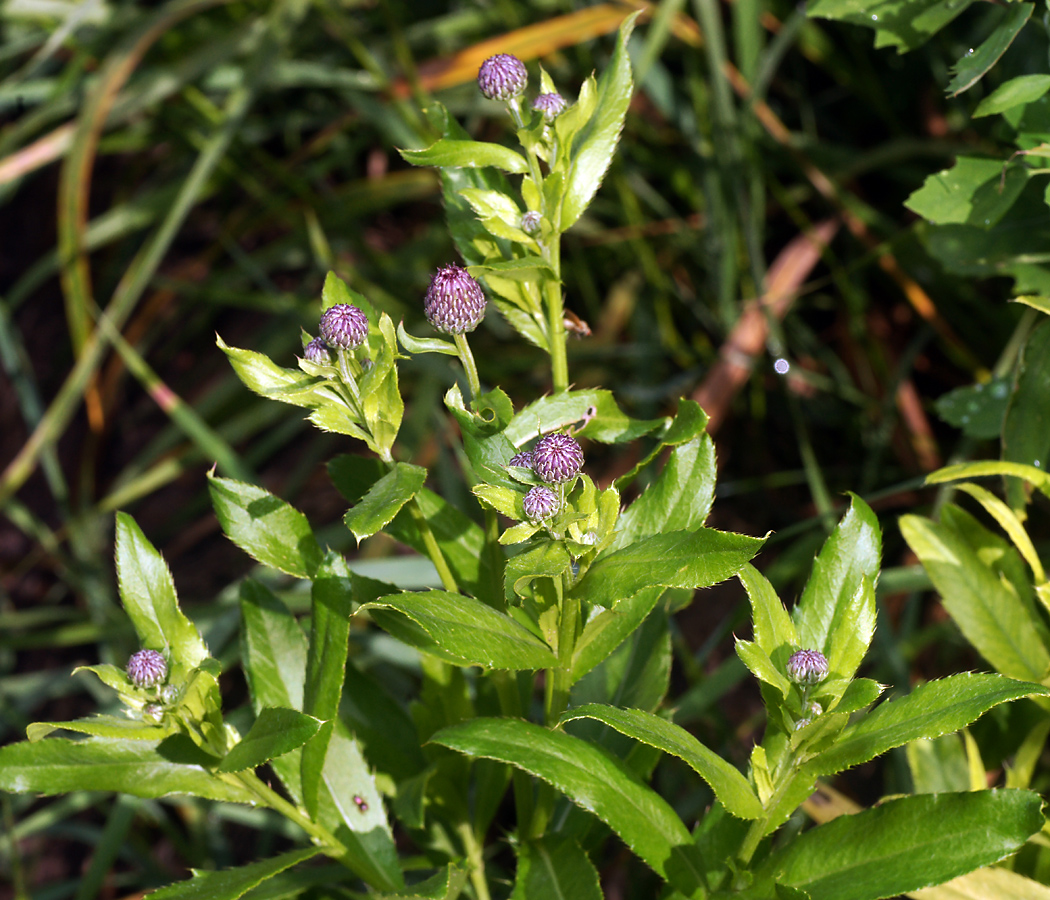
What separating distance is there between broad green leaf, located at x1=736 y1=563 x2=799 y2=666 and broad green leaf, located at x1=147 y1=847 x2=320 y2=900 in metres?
0.49

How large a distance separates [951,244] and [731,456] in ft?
3.18

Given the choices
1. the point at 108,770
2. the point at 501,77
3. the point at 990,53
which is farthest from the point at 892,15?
the point at 108,770

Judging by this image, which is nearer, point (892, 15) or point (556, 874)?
point (556, 874)

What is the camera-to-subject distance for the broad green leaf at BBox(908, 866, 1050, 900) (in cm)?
105

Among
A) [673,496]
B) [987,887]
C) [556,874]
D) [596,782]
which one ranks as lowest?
[987,887]

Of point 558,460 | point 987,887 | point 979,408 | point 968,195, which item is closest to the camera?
point 558,460

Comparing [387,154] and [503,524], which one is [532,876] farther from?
[387,154]

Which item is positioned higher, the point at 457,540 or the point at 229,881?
the point at 457,540

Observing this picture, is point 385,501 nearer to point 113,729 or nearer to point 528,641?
point 528,641

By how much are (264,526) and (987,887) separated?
0.87 metres

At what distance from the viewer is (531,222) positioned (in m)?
1.04

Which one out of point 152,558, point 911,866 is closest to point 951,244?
point 911,866

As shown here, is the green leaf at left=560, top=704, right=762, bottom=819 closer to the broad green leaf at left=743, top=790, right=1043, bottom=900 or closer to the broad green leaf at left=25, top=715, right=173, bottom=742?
the broad green leaf at left=743, top=790, right=1043, bottom=900

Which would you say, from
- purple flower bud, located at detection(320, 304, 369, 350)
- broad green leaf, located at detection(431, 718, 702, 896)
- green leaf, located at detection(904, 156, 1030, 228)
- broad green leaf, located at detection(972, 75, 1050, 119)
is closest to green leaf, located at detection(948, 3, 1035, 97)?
broad green leaf, located at detection(972, 75, 1050, 119)
